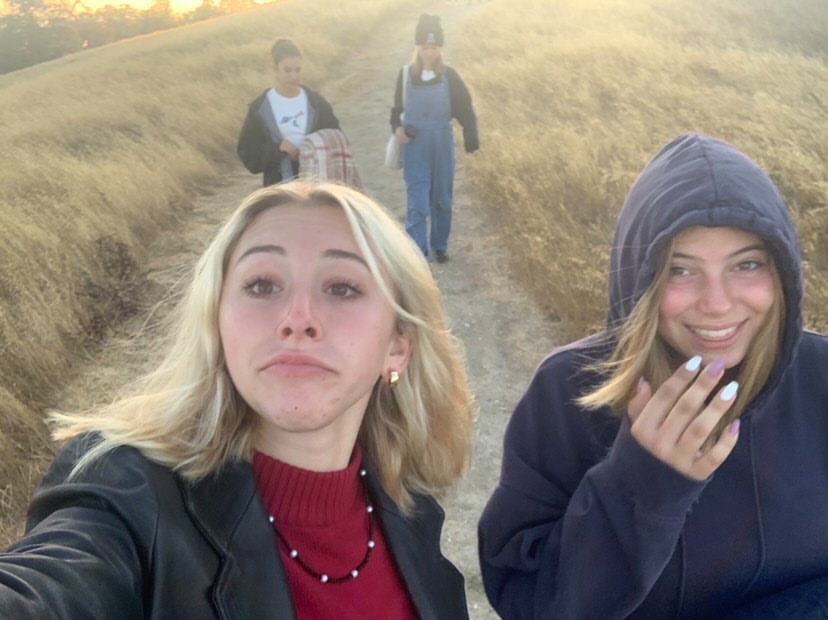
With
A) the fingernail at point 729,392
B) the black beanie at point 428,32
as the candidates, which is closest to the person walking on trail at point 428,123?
the black beanie at point 428,32

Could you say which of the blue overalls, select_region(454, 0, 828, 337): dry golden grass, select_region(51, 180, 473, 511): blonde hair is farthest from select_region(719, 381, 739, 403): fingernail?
the blue overalls

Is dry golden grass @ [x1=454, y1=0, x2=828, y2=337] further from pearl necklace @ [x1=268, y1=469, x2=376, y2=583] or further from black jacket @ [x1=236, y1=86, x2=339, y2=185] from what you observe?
pearl necklace @ [x1=268, y1=469, x2=376, y2=583]

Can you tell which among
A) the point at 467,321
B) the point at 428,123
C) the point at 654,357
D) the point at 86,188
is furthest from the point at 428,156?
the point at 654,357

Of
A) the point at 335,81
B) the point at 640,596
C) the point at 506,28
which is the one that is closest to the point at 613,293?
the point at 640,596

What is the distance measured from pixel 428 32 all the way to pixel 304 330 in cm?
475

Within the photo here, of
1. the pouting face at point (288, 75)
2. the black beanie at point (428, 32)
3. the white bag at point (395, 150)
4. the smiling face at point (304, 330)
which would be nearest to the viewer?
the smiling face at point (304, 330)

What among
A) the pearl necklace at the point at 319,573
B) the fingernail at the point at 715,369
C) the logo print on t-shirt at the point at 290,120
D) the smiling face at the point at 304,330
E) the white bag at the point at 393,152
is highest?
the smiling face at the point at 304,330

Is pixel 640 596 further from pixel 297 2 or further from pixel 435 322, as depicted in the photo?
pixel 297 2

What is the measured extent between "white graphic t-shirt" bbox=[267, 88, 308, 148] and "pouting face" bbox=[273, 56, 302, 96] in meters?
0.07

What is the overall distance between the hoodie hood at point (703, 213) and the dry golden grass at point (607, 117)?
10.3 ft

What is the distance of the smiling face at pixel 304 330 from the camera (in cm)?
145

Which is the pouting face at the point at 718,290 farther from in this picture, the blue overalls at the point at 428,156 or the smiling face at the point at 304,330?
the blue overalls at the point at 428,156

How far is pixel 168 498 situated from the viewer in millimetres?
1330

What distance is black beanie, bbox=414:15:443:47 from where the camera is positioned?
569 centimetres
